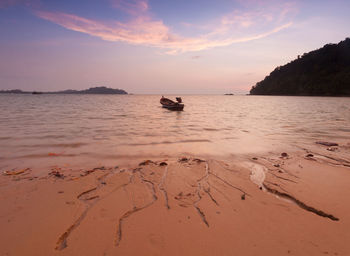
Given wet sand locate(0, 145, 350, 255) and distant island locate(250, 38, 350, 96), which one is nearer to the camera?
wet sand locate(0, 145, 350, 255)

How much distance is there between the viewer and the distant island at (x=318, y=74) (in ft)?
330

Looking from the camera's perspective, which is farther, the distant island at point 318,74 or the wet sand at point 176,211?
the distant island at point 318,74

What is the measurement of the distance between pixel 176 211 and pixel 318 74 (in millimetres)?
144342

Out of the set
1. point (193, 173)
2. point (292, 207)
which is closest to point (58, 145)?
point (193, 173)

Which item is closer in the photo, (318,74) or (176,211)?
(176,211)

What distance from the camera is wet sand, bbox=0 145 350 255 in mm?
2312

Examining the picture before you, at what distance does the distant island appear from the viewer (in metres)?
101

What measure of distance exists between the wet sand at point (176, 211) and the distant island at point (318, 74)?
126 m

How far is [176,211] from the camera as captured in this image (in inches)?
121

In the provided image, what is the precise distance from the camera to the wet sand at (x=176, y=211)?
231cm

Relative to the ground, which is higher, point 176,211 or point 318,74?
point 318,74

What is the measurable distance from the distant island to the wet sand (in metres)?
126

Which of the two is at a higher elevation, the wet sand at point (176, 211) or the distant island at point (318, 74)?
the distant island at point (318, 74)

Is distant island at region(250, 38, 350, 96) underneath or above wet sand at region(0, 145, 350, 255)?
above
